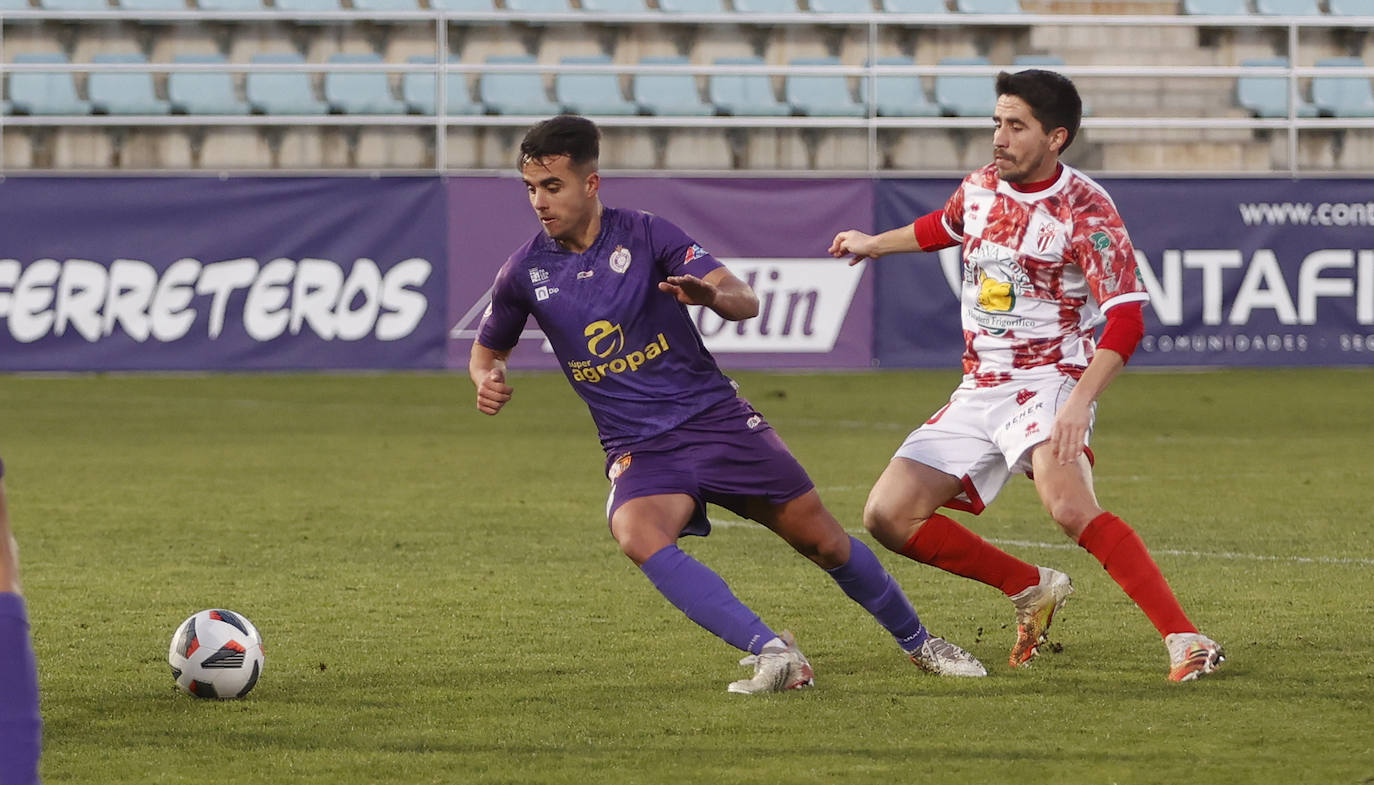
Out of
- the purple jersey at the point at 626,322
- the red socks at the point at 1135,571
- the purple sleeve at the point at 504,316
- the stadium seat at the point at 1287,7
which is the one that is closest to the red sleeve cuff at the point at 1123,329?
the red socks at the point at 1135,571

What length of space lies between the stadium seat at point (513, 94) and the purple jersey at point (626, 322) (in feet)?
46.0

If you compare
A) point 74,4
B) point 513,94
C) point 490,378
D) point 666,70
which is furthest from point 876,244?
point 74,4

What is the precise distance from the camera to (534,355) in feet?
57.2

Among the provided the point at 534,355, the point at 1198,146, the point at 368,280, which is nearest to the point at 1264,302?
the point at 1198,146

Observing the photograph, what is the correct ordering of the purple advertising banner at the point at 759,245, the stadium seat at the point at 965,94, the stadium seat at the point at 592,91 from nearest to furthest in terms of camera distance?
1. the purple advertising banner at the point at 759,245
2. the stadium seat at the point at 592,91
3. the stadium seat at the point at 965,94

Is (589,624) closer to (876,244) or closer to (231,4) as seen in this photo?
(876,244)

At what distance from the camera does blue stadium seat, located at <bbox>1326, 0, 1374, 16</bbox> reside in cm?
2086

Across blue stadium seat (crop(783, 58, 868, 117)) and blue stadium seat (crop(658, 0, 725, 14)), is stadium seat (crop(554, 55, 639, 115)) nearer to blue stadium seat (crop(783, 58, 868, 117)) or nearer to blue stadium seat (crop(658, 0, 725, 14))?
blue stadium seat (crop(658, 0, 725, 14))

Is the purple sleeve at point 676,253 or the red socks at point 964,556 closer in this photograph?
the purple sleeve at point 676,253

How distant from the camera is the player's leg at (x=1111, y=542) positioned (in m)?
5.25

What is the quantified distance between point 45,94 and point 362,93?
3.04m

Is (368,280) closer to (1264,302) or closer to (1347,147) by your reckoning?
(1264,302)

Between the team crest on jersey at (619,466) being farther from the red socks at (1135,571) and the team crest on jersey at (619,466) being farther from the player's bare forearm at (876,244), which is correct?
the red socks at (1135,571)

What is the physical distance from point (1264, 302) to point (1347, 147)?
3.74m
